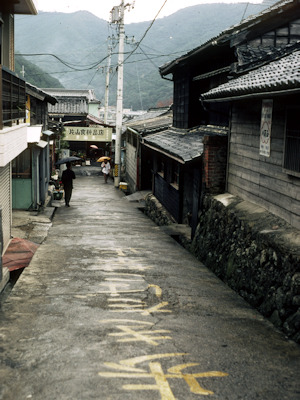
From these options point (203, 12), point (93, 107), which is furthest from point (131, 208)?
point (203, 12)

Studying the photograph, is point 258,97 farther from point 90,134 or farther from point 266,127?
point 90,134

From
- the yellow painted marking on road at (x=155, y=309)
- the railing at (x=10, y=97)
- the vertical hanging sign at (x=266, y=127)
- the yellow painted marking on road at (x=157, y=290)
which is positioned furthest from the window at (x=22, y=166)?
the yellow painted marking on road at (x=155, y=309)

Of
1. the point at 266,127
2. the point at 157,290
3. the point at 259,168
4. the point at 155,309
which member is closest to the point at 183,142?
the point at 259,168

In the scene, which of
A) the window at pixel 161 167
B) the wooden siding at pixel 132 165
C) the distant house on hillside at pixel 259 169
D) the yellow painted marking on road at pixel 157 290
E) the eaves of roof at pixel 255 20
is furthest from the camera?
the wooden siding at pixel 132 165

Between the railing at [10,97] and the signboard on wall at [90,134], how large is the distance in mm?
32043

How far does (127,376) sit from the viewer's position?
5.71 meters

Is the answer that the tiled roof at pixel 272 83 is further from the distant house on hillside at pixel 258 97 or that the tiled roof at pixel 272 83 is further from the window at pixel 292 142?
the window at pixel 292 142

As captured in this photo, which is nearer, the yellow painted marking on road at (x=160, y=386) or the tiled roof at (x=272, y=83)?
the yellow painted marking on road at (x=160, y=386)

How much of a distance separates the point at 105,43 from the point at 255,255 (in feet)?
484

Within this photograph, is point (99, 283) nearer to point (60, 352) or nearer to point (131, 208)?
point (60, 352)

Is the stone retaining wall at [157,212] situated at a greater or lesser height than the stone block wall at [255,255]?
lesser

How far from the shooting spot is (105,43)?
482ft

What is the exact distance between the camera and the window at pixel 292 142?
8711 mm

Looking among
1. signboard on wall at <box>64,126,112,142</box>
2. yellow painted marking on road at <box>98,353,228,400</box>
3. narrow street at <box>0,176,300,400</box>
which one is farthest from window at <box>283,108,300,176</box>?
signboard on wall at <box>64,126,112,142</box>
